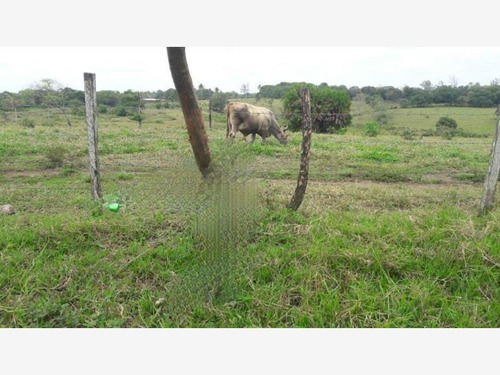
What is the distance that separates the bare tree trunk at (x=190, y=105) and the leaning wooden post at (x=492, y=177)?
11.5 ft

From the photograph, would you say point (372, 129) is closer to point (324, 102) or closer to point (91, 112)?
point (324, 102)

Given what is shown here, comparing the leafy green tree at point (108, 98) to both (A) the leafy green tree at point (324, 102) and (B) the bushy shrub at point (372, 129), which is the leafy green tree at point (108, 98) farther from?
(B) the bushy shrub at point (372, 129)

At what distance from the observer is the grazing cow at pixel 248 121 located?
12109mm

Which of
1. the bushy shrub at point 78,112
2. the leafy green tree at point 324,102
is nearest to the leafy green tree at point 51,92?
the bushy shrub at point 78,112

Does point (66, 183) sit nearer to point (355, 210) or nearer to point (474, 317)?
point (355, 210)

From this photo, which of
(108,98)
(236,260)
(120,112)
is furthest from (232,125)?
(108,98)

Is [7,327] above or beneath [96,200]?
beneath

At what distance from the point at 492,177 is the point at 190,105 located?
380 cm

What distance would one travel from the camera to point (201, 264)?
11.5 ft

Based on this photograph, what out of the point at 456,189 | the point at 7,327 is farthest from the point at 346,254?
the point at 456,189

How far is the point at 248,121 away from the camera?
12.4 meters

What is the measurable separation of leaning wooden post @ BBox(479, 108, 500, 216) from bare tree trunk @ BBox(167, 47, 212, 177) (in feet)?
11.5

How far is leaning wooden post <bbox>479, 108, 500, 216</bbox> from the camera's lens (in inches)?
179

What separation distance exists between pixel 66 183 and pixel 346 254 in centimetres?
528
